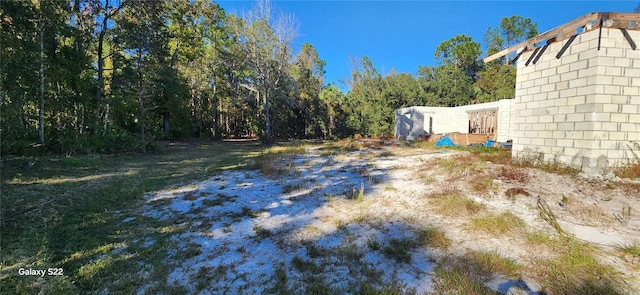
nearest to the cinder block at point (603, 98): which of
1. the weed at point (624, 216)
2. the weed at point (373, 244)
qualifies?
the weed at point (624, 216)

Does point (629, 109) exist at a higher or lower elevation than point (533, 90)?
lower

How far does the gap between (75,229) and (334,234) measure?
10.5ft

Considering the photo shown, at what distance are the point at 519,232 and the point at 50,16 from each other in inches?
502

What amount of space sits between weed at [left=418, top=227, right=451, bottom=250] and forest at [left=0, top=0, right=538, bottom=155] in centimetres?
966

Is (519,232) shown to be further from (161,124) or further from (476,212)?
(161,124)

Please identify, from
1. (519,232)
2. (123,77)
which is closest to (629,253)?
(519,232)

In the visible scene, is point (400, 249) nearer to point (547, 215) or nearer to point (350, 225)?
point (350, 225)

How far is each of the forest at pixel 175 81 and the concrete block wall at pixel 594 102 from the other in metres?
12.2

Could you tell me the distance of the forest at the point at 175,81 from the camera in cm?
829

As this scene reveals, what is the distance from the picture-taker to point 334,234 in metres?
3.36

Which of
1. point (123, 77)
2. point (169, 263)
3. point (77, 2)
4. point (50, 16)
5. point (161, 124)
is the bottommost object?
point (169, 263)

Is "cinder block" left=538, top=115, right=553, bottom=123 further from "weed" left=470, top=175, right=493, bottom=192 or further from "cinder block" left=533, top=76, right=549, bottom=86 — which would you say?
"weed" left=470, top=175, right=493, bottom=192

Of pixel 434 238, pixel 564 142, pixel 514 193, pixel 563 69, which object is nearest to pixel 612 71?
pixel 563 69

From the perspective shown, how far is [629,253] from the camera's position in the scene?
260cm
